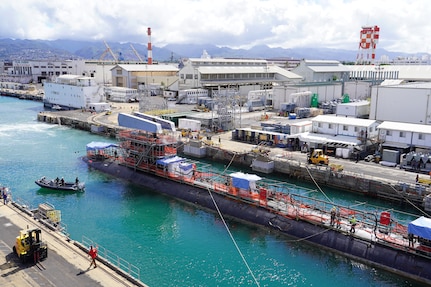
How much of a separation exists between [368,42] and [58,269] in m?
95.0

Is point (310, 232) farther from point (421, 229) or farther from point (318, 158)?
point (318, 158)

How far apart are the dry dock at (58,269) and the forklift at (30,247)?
253 mm

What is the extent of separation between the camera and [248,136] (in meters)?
40.8

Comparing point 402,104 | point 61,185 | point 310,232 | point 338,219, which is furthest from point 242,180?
point 402,104

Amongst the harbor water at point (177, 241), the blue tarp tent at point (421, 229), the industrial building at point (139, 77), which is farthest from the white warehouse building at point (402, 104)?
the industrial building at point (139, 77)

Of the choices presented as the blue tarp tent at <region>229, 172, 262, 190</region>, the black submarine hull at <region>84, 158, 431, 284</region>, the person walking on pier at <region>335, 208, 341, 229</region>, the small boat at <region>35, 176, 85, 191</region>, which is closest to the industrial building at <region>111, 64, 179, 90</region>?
the small boat at <region>35, 176, 85, 191</region>

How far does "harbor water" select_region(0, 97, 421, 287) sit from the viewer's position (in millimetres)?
18188

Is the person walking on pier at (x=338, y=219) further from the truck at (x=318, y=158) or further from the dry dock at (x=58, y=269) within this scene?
the dry dock at (x=58, y=269)

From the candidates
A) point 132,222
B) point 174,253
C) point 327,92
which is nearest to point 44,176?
point 132,222

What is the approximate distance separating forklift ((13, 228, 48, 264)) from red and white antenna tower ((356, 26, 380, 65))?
93.9m

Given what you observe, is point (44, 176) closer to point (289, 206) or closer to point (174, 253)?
point (174, 253)

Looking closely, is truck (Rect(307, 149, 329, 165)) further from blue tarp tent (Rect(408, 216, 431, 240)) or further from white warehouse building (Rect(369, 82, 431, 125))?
blue tarp tent (Rect(408, 216, 431, 240))

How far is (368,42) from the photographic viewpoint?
9494 cm

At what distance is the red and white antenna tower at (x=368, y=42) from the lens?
93.7 m
